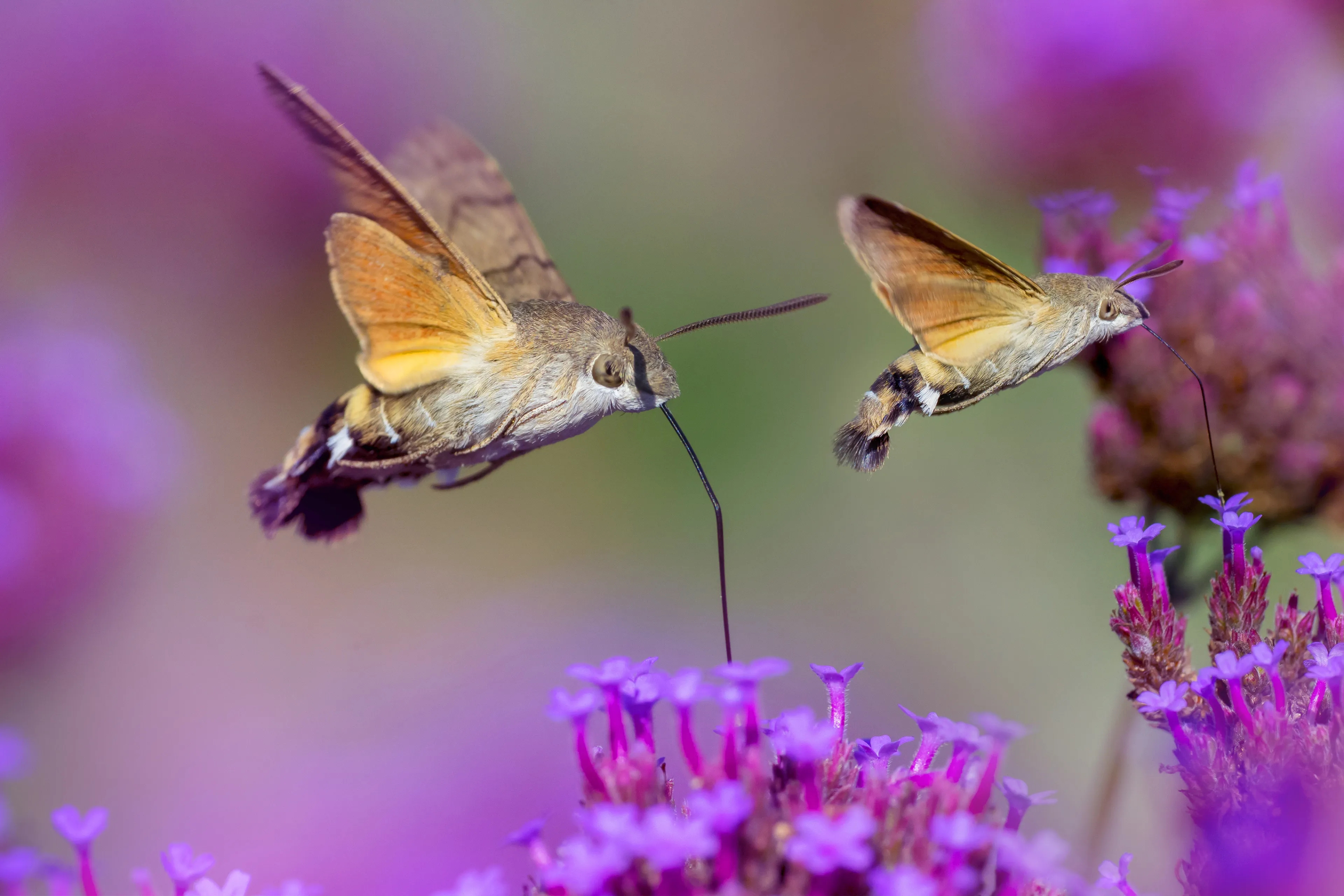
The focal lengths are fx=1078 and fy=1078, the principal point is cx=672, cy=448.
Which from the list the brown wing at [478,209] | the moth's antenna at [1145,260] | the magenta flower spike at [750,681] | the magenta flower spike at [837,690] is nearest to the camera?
the magenta flower spike at [750,681]

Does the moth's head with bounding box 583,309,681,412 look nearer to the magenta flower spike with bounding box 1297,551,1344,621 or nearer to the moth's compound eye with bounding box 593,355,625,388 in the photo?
the moth's compound eye with bounding box 593,355,625,388

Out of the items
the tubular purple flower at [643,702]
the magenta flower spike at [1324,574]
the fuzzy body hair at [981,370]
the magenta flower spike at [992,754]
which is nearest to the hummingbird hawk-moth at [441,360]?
the fuzzy body hair at [981,370]

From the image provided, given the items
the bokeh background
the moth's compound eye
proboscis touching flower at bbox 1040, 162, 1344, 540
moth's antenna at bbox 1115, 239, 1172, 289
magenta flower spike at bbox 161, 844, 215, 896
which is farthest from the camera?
the bokeh background

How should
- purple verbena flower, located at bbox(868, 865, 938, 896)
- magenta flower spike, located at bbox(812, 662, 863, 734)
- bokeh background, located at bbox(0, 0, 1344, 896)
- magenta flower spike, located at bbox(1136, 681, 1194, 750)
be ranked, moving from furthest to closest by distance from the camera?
bokeh background, located at bbox(0, 0, 1344, 896) < magenta flower spike, located at bbox(812, 662, 863, 734) < magenta flower spike, located at bbox(1136, 681, 1194, 750) < purple verbena flower, located at bbox(868, 865, 938, 896)

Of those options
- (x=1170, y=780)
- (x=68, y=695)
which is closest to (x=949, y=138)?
(x=1170, y=780)

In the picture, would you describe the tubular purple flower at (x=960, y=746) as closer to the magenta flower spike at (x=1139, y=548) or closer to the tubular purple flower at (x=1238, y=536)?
the magenta flower spike at (x=1139, y=548)

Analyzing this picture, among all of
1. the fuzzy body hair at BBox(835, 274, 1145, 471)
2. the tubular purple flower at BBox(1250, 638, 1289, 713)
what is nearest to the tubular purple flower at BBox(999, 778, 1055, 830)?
the tubular purple flower at BBox(1250, 638, 1289, 713)

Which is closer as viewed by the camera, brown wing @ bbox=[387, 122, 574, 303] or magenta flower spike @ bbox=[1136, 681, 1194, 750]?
magenta flower spike @ bbox=[1136, 681, 1194, 750]
